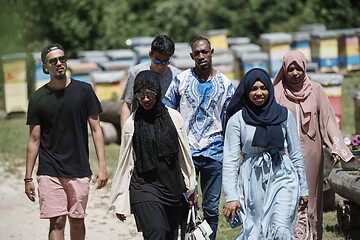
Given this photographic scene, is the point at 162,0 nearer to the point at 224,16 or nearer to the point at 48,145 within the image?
the point at 224,16

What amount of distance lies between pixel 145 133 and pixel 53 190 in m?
0.93

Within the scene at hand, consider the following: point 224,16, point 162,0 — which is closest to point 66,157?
point 224,16

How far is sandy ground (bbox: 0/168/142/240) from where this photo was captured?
861cm

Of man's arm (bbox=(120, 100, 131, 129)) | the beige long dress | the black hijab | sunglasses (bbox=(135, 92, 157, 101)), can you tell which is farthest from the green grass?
sunglasses (bbox=(135, 92, 157, 101))

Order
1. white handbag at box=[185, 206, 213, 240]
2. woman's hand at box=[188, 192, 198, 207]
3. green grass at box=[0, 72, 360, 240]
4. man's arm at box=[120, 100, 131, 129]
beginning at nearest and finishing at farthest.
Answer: white handbag at box=[185, 206, 213, 240], woman's hand at box=[188, 192, 198, 207], man's arm at box=[120, 100, 131, 129], green grass at box=[0, 72, 360, 240]

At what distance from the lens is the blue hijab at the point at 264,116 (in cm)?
565

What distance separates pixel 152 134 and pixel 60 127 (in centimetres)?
83

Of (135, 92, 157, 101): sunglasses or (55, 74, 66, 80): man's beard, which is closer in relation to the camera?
(135, 92, 157, 101): sunglasses

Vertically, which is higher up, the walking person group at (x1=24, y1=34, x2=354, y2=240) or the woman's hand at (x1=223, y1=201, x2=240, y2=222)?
the walking person group at (x1=24, y1=34, x2=354, y2=240)

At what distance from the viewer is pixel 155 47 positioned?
6.86 m

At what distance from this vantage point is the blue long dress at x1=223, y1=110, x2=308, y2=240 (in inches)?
222

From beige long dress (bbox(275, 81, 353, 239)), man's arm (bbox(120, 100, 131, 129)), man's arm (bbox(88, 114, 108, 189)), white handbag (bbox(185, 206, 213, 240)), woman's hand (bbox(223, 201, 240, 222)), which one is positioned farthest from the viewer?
man's arm (bbox(120, 100, 131, 129))

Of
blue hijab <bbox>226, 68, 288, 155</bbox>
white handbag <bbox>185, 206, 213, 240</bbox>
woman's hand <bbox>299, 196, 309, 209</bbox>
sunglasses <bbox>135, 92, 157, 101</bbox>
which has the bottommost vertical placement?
white handbag <bbox>185, 206, 213, 240</bbox>

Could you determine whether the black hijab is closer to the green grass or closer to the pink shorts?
the pink shorts
